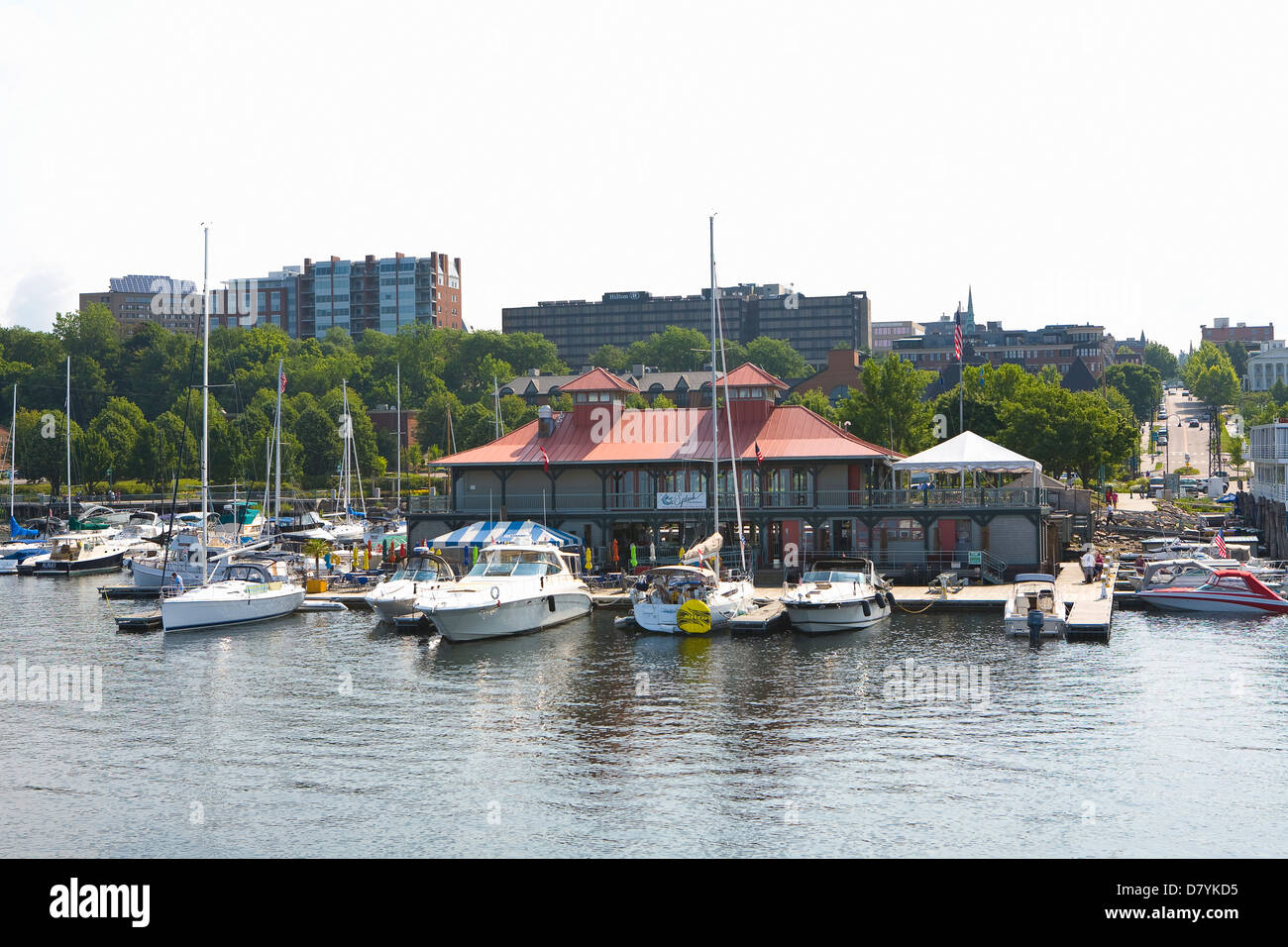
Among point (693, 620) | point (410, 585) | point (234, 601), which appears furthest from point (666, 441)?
point (234, 601)

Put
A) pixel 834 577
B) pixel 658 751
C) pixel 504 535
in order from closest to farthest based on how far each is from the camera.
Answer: pixel 658 751
pixel 834 577
pixel 504 535

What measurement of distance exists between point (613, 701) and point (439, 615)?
1184cm

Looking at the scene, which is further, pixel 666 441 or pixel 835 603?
pixel 666 441

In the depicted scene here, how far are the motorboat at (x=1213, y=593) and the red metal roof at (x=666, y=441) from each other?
1447 cm

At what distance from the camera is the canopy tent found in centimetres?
5972

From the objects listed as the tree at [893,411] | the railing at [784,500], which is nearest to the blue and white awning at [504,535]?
the railing at [784,500]

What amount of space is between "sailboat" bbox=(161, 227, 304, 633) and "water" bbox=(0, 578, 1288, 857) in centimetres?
384

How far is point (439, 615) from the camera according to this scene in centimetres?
4441

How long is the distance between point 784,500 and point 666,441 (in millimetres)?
7500

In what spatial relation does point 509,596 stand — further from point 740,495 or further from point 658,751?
point 658,751

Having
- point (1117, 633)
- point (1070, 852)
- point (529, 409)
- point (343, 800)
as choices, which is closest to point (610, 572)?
point (1117, 633)

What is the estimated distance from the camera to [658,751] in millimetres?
28688

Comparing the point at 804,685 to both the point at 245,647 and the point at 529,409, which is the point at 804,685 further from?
the point at 529,409

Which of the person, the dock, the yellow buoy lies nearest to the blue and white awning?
the yellow buoy
